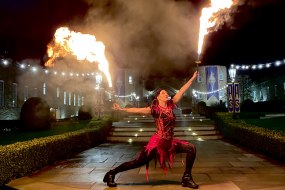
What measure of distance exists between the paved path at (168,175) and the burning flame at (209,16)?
10.7 ft

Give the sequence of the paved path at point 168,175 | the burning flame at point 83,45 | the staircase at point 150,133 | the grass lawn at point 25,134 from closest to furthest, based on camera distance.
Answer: the paved path at point 168,175 → the burning flame at point 83,45 → the grass lawn at point 25,134 → the staircase at point 150,133

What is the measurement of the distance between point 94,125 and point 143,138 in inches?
119

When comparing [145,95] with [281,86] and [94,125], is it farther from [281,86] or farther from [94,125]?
[94,125]

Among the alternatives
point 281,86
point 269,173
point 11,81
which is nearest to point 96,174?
point 269,173

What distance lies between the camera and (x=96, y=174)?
9047 mm

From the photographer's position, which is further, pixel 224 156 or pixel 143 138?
pixel 143 138

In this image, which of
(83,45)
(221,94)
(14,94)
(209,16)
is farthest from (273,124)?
(221,94)

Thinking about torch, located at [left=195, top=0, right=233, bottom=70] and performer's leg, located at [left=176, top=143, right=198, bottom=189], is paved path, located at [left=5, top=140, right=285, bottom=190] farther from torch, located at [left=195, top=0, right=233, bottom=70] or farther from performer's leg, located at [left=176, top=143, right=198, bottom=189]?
torch, located at [left=195, top=0, right=233, bottom=70]

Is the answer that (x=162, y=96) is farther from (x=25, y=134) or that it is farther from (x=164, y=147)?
(x=25, y=134)

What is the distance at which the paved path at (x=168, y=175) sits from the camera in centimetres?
735

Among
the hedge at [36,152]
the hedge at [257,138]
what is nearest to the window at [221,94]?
the hedge at [257,138]

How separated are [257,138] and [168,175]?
5993 mm

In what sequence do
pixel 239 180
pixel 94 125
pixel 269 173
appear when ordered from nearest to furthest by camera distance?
pixel 239 180, pixel 269 173, pixel 94 125

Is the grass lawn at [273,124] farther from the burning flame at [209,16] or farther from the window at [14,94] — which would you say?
the window at [14,94]
